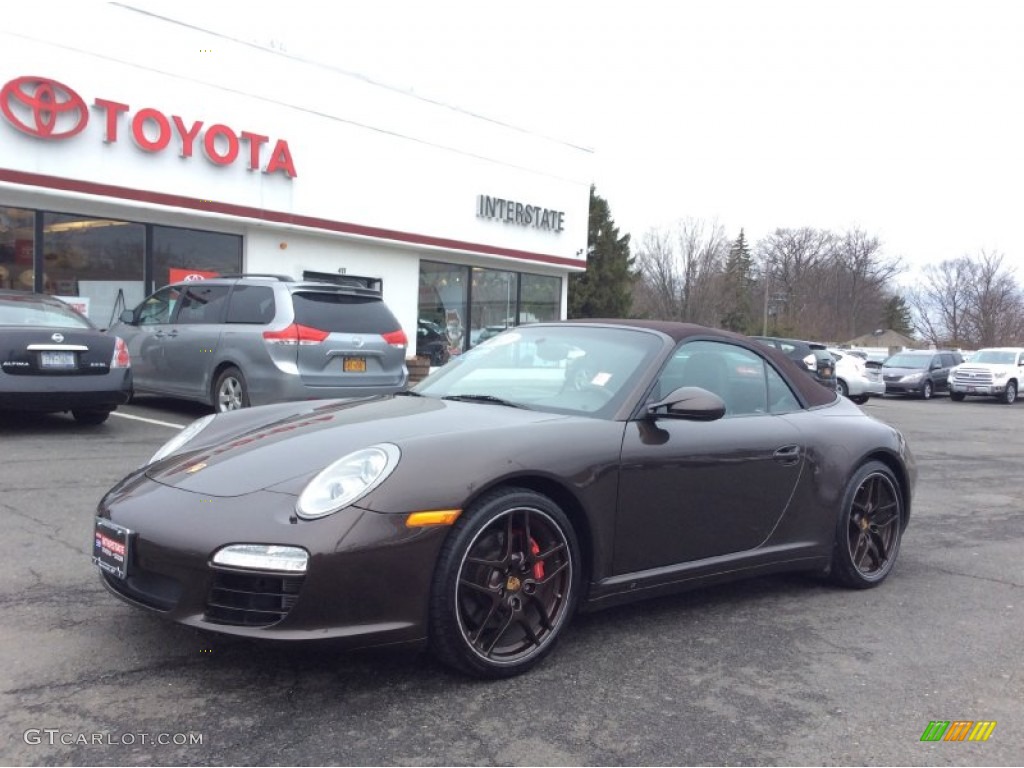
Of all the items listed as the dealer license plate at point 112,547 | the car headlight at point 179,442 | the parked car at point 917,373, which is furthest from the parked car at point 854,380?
the dealer license plate at point 112,547

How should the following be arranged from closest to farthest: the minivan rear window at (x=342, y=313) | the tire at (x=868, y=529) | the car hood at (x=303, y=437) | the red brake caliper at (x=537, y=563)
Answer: the car hood at (x=303, y=437) → the red brake caliper at (x=537, y=563) → the tire at (x=868, y=529) → the minivan rear window at (x=342, y=313)

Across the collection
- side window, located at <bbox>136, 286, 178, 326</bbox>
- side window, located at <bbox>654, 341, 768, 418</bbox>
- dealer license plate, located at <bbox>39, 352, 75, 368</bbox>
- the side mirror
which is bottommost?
dealer license plate, located at <bbox>39, 352, 75, 368</bbox>

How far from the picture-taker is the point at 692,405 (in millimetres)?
3811

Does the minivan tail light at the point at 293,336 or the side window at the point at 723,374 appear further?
the minivan tail light at the point at 293,336

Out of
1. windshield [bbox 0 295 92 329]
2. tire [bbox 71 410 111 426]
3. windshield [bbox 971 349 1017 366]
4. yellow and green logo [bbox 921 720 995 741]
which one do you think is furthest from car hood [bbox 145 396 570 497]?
windshield [bbox 971 349 1017 366]

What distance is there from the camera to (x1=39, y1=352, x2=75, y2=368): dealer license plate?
817 cm

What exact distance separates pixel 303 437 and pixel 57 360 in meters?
5.75

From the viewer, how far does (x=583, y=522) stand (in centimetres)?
359

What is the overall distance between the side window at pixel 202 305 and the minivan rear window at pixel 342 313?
3.68 ft

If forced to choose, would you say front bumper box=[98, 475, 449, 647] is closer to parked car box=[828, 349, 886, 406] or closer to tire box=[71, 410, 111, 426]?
tire box=[71, 410, 111, 426]

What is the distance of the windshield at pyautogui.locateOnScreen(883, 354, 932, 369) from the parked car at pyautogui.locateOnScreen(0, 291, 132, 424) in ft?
80.6

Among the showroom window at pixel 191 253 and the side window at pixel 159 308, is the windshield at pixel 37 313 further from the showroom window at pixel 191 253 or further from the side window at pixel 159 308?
the showroom window at pixel 191 253

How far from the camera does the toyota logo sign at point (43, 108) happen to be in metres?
12.6

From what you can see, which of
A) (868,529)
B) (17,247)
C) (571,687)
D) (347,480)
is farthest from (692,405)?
(17,247)
